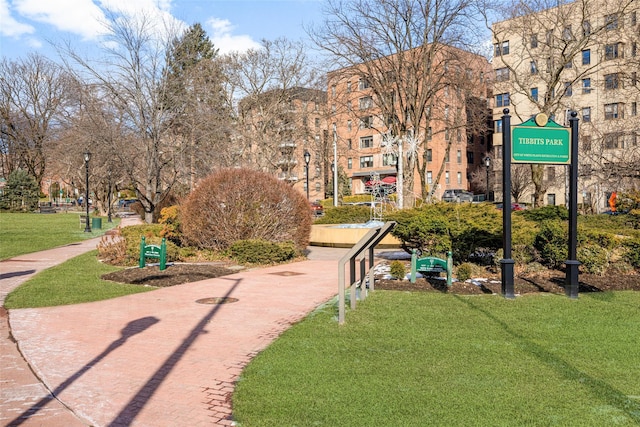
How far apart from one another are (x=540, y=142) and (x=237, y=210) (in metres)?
9.10

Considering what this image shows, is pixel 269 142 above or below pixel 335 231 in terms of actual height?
above

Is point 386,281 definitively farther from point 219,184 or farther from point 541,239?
point 219,184

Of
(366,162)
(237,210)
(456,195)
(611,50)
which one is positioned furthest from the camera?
(366,162)

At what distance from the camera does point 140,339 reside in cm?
694

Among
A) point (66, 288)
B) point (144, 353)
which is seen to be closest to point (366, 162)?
point (66, 288)

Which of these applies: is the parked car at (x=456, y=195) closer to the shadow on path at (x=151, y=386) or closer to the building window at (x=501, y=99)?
the building window at (x=501, y=99)

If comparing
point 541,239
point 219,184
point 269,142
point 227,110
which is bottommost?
point 541,239

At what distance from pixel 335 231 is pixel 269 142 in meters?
21.9

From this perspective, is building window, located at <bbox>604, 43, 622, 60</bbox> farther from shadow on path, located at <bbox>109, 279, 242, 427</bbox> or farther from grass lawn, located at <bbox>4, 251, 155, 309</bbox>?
shadow on path, located at <bbox>109, 279, 242, 427</bbox>

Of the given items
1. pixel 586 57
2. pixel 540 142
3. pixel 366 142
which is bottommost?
pixel 540 142

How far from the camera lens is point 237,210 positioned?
51.7 ft

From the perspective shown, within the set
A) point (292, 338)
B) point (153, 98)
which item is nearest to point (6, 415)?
point (292, 338)

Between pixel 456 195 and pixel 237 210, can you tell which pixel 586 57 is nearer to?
pixel 456 195

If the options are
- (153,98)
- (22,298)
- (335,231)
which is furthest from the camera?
(153,98)
